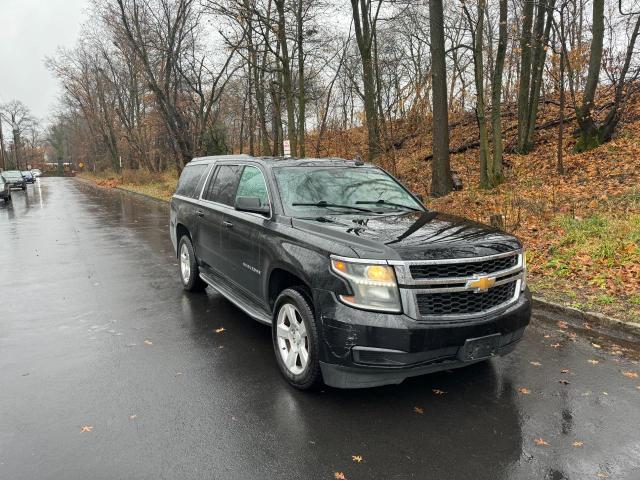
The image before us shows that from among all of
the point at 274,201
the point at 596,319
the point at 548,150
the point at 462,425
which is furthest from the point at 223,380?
the point at 548,150

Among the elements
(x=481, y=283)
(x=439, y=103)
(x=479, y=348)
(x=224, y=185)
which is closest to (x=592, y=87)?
(x=439, y=103)

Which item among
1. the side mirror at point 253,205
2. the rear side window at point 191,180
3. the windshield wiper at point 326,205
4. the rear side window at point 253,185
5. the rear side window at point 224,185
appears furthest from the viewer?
the rear side window at point 191,180

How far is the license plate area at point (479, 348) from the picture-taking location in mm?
3469

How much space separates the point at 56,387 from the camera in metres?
4.06

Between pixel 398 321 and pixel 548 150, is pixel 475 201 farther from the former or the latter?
pixel 398 321

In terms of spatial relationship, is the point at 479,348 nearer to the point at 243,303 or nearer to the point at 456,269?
the point at 456,269

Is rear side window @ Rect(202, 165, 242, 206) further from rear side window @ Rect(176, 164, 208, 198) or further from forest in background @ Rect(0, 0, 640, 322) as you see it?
forest in background @ Rect(0, 0, 640, 322)

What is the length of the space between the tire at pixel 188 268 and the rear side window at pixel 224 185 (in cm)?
93

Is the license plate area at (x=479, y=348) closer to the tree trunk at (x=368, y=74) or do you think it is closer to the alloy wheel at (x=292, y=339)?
the alloy wheel at (x=292, y=339)

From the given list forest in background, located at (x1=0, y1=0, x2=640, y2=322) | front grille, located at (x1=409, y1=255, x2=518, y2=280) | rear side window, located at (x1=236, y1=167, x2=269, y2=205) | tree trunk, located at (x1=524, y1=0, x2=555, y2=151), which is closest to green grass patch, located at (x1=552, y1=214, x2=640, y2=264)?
forest in background, located at (x1=0, y1=0, x2=640, y2=322)

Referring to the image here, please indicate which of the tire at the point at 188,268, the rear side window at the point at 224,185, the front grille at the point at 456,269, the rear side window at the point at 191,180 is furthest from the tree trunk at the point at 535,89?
the front grille at the point at 456,269

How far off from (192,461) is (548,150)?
1545cm

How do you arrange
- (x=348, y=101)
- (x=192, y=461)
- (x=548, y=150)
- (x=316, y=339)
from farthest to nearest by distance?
(x=348, y=101) < (x=548, y=150) < (x=316, y=339) < (x=192, y=461)

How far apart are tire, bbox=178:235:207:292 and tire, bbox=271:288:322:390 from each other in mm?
2881
